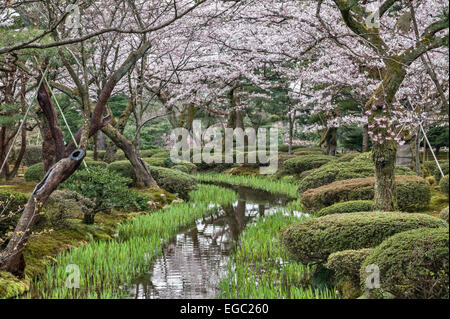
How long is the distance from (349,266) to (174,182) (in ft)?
26.2

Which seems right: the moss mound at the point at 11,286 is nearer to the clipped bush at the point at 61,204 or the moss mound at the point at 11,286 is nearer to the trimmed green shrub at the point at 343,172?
the clipped bush at the point at 61,204

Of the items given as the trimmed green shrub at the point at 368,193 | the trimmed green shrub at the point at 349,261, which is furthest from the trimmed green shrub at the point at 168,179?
the trimmed green shrub at the point at 349,261

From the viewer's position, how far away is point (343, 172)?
9.64 metres

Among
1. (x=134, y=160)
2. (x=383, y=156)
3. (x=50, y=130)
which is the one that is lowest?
(x=134, y=160)

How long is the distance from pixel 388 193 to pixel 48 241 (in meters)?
5.20

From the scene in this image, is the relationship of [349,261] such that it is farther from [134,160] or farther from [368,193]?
[134,160]

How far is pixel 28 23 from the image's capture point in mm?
7832

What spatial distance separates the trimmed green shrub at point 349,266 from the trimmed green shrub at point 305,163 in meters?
10.9

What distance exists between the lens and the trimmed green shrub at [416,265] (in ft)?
10.1

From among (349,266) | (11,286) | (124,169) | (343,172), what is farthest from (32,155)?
(349,266)

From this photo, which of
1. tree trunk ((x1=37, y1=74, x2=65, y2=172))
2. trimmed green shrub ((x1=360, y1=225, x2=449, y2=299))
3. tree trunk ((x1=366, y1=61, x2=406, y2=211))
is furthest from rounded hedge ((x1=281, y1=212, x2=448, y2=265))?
tree trunk ((x1=37, y1=74, x2=65, y2=172))

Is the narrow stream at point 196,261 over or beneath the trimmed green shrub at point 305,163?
beneath

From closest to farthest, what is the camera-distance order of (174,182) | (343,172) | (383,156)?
(383,156) → (343,172) → (174,182)
